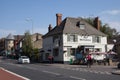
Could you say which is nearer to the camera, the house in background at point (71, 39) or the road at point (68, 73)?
the road at point (68, 73)

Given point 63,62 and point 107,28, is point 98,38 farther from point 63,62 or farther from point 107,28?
point 107,28

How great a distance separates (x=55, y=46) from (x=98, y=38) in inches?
366

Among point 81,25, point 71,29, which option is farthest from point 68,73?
point 81,25

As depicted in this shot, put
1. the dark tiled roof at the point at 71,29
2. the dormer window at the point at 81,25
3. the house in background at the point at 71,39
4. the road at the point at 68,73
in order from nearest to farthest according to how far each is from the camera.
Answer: the road at the point at 68,73
the house in background at the point at 71,39
the dark tiled roof at the point at 71,29
the dormer window at the point at 81,25

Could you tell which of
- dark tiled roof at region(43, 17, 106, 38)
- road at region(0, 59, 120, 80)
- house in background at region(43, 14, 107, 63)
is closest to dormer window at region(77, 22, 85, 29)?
house in background at region(43, 14, 107, 63)

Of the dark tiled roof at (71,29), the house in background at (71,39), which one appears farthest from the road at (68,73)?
the dark tiled roof at (71,29)

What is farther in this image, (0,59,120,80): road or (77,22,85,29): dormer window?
(77,22,85,29): dormer window

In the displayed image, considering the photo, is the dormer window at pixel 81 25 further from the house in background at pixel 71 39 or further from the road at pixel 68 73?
the road at pixel 68 73

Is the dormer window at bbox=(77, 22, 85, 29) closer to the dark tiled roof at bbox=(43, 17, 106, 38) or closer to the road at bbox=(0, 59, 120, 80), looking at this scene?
the dark tiled roof at bbox=(43, 17, 106, 38)

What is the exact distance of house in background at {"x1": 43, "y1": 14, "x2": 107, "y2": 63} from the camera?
198 ft

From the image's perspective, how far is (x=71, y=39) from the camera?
6150cm

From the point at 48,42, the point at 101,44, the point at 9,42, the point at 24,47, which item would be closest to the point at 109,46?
the point at 101,44

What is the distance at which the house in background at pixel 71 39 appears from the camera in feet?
198

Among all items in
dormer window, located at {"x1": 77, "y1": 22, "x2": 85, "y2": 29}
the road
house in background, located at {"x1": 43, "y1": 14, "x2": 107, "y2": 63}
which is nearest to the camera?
the road
